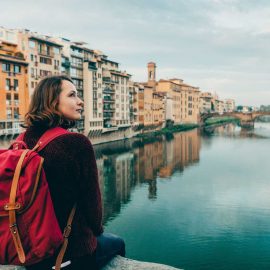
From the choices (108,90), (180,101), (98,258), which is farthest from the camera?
(180,101)

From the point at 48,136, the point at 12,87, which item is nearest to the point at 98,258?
the point at 48,136

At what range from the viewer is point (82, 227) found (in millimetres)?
2314

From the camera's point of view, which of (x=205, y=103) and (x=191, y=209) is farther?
(x=205, y=103)

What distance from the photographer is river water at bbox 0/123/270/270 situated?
16188 mm

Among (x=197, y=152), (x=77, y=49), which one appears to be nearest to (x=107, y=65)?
(x=77, y=49)

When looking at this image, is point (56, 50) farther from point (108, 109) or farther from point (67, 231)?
point (67, 231)

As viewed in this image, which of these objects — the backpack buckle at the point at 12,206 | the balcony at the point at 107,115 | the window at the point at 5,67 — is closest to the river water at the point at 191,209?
the balcony at the point at 107,115

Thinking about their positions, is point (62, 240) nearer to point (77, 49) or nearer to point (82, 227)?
point (82, 227)

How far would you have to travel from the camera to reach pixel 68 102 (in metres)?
2.40

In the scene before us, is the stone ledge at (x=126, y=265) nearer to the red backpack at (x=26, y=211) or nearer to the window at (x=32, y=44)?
the red backpack at (x=26, y=211)

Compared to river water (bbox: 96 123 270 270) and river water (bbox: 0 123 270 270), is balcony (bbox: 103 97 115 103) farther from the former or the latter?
river water (bbox: 96 123 270 270)

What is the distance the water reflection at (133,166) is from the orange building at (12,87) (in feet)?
32.9

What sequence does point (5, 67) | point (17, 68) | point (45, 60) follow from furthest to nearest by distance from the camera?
point (45, 60) → point (17, 68) → point (5, 67)

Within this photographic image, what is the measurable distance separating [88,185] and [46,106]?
1.92 ft
